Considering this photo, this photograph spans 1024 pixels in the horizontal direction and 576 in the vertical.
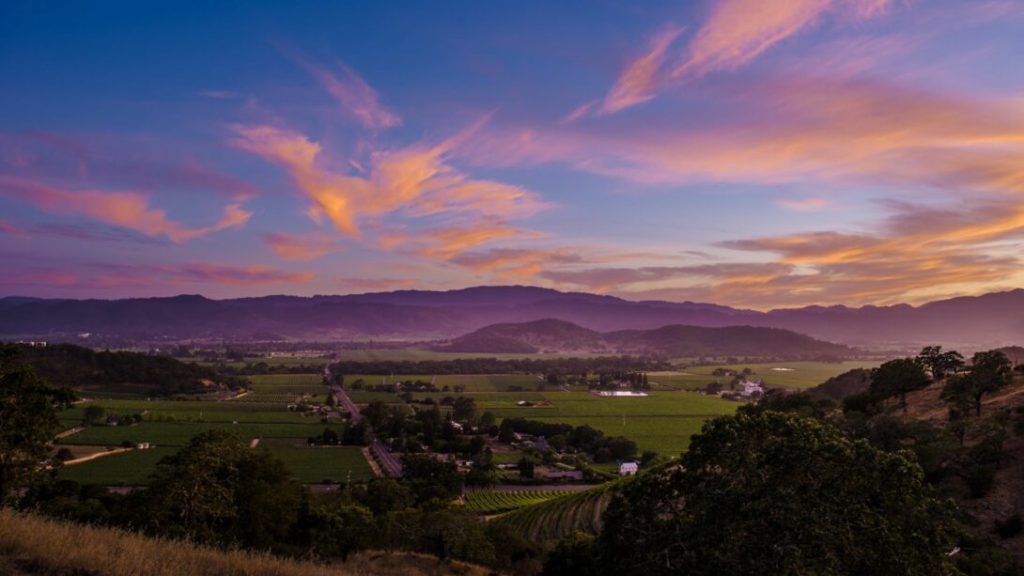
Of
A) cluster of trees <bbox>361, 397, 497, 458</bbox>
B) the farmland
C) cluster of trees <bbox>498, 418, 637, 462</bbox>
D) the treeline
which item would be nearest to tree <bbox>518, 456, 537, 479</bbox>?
cluster of trees <bbox>361, 397, 497, 458</bbox>

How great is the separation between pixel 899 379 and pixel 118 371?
158560mm

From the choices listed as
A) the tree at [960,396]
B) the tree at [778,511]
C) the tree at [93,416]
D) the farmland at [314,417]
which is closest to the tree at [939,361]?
the tree at [960,396]

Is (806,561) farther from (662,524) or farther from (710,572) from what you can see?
(662,524)

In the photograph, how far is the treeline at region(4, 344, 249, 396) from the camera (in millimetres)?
134000

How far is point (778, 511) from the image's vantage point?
544 inches

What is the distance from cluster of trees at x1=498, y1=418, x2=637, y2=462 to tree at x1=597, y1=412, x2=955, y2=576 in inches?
2828

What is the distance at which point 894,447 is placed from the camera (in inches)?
1315

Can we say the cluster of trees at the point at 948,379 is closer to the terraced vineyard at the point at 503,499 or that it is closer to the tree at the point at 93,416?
the terraced vineyard at the point at 503,499

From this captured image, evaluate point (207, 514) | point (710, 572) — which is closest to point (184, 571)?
point (710, 572)

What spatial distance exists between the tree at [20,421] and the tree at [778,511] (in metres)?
20.4

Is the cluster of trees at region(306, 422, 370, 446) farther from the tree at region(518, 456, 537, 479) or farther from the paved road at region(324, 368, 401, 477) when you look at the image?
the tree at region(518, 456, 537, 479)

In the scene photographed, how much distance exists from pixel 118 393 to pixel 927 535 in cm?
15645

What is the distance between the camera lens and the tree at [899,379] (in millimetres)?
50375

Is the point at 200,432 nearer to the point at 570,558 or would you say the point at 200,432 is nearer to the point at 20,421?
the point at 20,421
